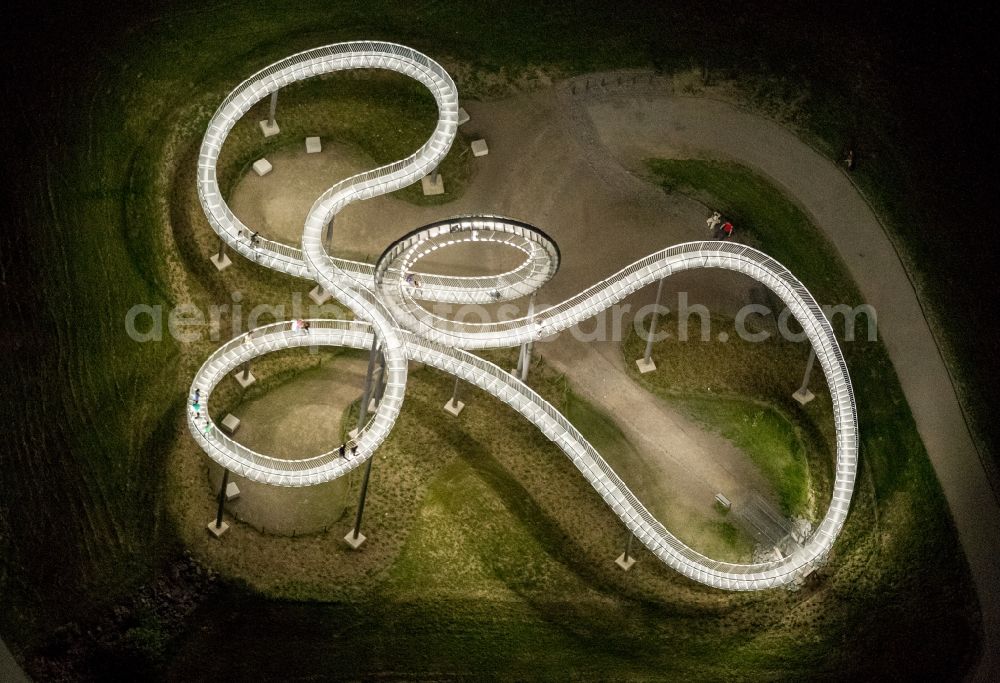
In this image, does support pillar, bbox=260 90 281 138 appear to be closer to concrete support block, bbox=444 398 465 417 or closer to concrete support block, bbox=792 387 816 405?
concrete support block, bbox=444 398 465 417

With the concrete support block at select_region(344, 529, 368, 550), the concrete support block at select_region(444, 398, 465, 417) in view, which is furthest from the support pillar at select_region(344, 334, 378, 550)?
the concrete support block at select_region(444, 398, 465, 417)

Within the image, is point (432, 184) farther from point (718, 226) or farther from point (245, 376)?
point (718, 226)

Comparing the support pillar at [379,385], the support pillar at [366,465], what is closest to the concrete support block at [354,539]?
the support pillar at [366,465]

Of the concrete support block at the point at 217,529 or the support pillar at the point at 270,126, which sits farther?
the support pillar at the point at 270,126

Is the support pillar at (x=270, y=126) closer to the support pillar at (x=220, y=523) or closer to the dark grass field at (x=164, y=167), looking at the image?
the dark grass field at (x=164, y=167)

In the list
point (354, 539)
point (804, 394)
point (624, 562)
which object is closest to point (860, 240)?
point (804, 394)

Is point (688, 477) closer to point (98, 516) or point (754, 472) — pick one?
point (754, 472)
